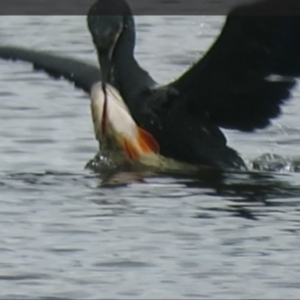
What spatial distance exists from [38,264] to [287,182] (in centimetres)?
231

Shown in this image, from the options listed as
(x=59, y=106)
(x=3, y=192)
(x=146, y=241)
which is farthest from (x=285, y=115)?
(x=146, y=241)

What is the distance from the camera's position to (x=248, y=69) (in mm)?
9859

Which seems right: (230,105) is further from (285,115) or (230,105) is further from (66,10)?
(66,10)

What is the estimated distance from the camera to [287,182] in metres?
10.1

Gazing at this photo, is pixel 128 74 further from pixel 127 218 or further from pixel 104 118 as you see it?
pixel 127 218

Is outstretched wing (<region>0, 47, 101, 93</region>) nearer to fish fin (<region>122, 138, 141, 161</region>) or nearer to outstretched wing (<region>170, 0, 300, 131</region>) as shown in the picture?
fish fin (<region>122, 138, 141, 161</region>)

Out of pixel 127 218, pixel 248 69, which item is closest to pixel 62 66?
pixel 248 69

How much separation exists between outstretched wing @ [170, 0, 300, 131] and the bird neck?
20cm

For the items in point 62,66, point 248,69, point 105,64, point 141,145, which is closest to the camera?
point 248,69

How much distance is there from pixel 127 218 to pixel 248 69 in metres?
1.24

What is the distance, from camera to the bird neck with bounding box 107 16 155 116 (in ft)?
33.5

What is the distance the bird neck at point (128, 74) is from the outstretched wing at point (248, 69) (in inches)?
7.9

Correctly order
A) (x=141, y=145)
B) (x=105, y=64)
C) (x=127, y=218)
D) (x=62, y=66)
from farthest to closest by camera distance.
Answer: (x=62, y=66) → (x=141, y=145) → (x=105, y=64) → (x=127, y=218)

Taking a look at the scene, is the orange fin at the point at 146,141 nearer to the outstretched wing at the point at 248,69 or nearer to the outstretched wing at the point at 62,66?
the outstretched wing at the point at 248,69
